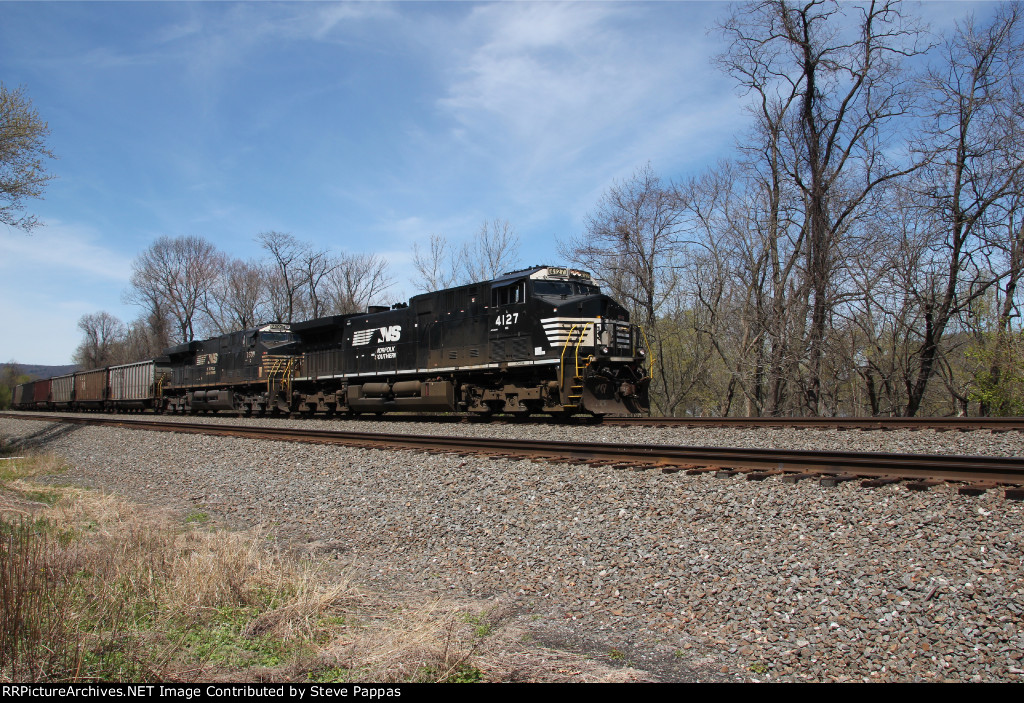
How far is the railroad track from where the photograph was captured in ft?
18.5

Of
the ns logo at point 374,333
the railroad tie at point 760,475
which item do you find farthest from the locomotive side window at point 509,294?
the railroad tie at point 760,475

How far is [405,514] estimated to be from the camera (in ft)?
22.2

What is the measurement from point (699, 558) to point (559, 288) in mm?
11164

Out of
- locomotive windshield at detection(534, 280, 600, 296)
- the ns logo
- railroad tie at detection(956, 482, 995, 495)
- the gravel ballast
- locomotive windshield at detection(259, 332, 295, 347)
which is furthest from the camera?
locomotive windshield at detection(259, 332, 295, 347)

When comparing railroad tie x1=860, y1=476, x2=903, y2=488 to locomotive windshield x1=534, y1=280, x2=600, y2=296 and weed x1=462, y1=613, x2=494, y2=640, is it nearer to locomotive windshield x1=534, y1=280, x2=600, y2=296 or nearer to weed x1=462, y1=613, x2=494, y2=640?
weed x1=462, y1=613, x2=494, y2=640

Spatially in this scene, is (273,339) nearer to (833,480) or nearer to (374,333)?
(374,333)

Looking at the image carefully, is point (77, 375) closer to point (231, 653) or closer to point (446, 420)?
point (446, 420)

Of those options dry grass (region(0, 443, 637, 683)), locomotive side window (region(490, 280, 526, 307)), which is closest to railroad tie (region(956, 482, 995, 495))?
dry grass (region(0, 443, 637, 683))

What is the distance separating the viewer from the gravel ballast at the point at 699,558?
11.5ft

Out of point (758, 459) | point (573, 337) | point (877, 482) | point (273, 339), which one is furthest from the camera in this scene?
point (273, 339)

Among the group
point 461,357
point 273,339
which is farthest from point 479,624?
point 273,339

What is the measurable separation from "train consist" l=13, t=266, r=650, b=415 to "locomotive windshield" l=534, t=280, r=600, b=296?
27mm

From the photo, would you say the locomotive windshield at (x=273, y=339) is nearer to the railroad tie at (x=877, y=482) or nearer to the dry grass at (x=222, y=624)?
the dry grass at (x=222, y=624)

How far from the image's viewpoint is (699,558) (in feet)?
15.6
